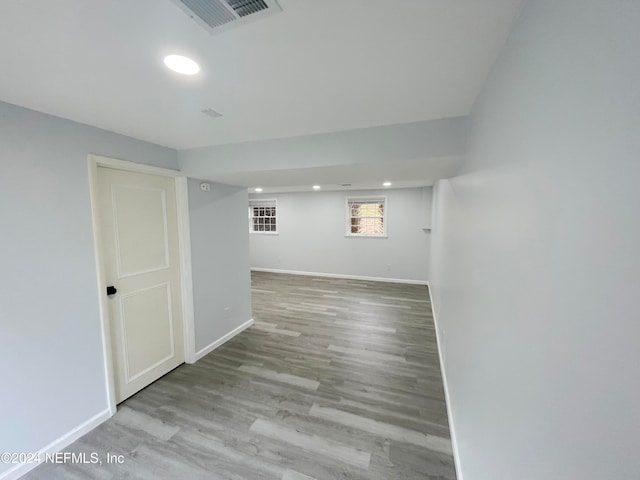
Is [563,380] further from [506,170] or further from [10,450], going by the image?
[10,450]

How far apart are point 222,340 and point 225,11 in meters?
3.33

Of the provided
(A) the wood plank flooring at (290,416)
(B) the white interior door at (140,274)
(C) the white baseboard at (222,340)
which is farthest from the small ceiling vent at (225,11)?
(C) the white baseboard at (222,340)

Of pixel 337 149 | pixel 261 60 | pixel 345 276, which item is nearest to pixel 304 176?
pixel 337 149

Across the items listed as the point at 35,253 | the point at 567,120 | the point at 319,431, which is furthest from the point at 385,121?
the point at 35,253

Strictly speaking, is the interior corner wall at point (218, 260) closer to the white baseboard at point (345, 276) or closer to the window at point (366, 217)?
the white baseboard at point (345, 276)

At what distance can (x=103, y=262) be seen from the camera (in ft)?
6.69

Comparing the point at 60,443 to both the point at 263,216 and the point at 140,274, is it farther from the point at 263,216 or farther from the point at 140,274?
the point at 263,216

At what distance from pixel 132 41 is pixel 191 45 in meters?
0.23

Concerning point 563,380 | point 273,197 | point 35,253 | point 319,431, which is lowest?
point 319,431

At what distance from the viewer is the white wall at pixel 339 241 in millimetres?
5898

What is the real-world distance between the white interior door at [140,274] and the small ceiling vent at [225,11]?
1.81 metres

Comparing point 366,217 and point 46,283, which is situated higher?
point 366,217

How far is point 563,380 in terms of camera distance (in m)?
0.53

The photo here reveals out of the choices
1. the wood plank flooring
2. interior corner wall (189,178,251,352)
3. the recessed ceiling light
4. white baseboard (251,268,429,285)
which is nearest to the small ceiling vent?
the recessed ceiling light
